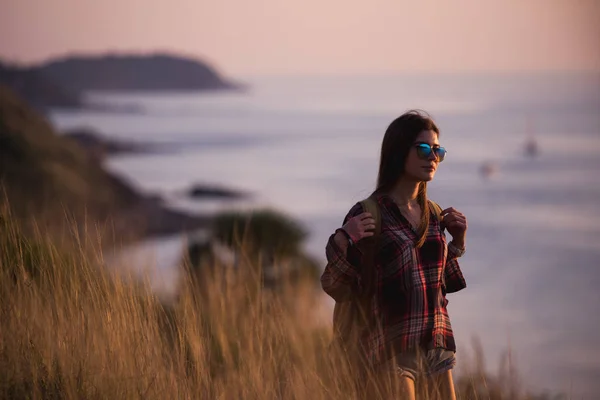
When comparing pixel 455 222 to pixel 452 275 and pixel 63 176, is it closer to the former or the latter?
pixel 452 275

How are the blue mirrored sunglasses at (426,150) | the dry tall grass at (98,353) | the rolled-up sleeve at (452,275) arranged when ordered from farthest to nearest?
the dry tall grass at (98,353), the rolled-up sleeve at (452,275), the blue mirrored sunglasses at (426,150)

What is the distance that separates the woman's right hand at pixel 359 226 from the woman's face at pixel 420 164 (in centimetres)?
28

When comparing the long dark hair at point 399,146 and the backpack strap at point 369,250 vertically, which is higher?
the long dark hair at point 399,146

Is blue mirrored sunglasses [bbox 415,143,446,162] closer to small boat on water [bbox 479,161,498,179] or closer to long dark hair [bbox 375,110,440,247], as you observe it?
long dark hair [bbox 375,110,440,247]

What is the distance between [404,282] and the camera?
295 cm

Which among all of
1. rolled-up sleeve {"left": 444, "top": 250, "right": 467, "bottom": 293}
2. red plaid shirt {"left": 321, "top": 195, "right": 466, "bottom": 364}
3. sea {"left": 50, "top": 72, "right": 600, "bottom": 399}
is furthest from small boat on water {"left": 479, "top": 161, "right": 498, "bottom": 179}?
red plaid shirt {"left": 321, "top": 195, "right": 466, "bottom": 364}

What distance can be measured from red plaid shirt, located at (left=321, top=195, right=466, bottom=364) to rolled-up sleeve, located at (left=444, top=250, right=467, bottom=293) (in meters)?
0.17

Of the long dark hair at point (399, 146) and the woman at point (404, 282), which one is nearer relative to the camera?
the woman at point (404, 282)

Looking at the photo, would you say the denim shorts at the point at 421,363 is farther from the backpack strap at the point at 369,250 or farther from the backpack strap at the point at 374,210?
the backpack strap at the point at 374,210

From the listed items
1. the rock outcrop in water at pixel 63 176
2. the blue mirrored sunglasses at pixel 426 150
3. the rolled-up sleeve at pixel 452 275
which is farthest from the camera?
the rock outcrop in water at pixel 63 176

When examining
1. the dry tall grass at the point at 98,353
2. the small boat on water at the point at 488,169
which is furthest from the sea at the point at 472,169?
the dry tall grass at the point at 98,353

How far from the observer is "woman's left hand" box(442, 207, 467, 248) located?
3.12 meters

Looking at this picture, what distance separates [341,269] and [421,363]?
40 cm

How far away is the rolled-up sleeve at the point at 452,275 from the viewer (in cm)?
320
